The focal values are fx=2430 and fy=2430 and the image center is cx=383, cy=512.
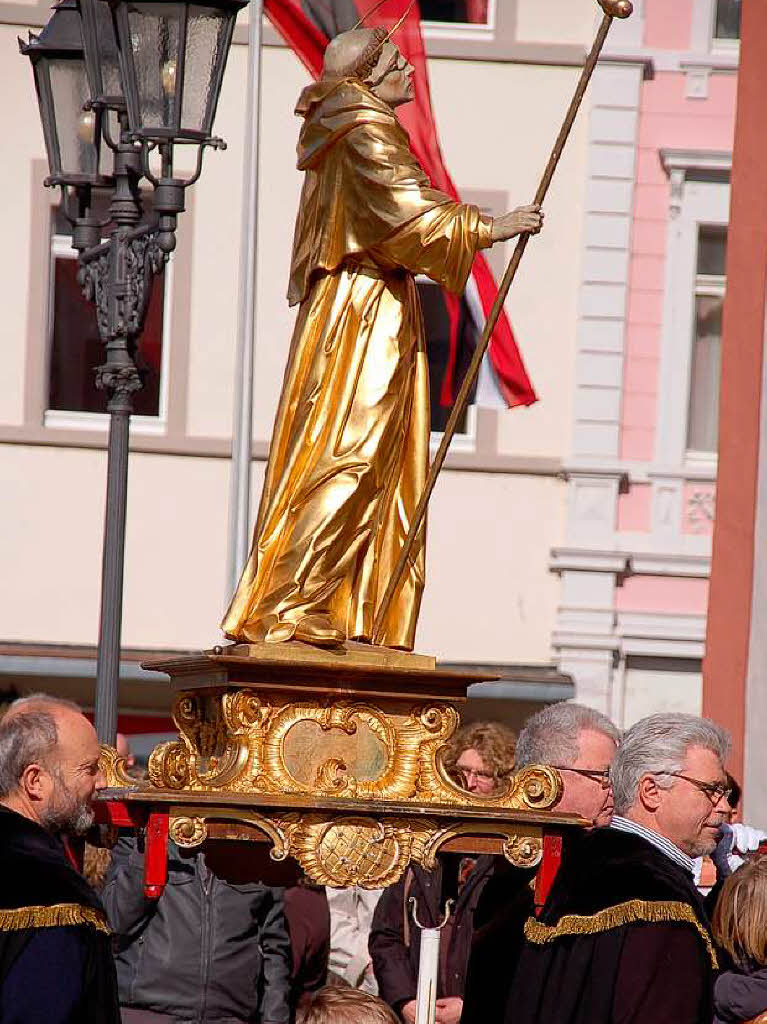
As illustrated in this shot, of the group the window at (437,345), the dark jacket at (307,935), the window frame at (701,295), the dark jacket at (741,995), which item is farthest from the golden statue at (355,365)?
the window frame at (701,295)

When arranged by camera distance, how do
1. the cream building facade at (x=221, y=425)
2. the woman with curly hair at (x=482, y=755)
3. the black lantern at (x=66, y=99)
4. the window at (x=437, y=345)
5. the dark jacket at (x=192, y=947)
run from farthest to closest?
the cream building facade at (x=221, y=425)
the window at (x=437, y=345)
the black lantern at (x=66, y=99)
the woman with curly hair at (x=482, y=755)
the dark jacket at (x=192, y=947)

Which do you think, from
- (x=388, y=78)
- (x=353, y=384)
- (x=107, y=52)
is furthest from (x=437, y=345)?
(x=353, y=384)

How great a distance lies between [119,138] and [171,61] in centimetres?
60

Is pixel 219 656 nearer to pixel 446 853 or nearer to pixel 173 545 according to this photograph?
pixel 446 853

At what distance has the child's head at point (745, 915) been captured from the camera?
6.12 m

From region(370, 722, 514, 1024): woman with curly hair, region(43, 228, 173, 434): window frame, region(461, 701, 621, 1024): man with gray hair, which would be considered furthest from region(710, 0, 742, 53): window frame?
region(461, 701, 621, 1024): man with gray hair

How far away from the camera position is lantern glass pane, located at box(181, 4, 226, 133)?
8.14 metres

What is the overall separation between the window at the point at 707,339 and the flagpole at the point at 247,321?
12.0 ft

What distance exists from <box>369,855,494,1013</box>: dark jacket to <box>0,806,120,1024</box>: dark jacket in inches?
72.1

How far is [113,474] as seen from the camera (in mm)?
8234

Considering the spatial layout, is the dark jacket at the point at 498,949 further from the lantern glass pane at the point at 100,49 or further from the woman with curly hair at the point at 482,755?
the lantern glass pane at the point at 100,49

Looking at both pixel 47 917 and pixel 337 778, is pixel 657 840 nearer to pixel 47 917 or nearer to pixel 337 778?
pixel 337 778

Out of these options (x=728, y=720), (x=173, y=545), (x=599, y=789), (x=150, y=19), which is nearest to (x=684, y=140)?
(x=173, y=545)

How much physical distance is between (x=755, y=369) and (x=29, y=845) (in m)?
6.96
